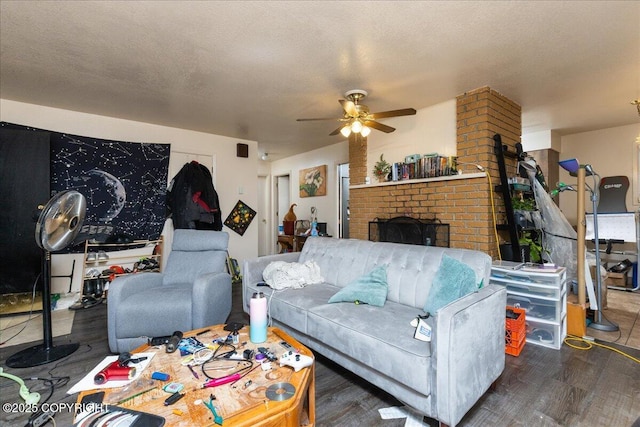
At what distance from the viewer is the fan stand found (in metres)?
2.14

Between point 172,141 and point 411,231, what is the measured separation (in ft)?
11.9

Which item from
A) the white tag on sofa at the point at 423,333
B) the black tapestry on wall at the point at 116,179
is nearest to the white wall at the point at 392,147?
the white tag on sofa at the point at 423,333

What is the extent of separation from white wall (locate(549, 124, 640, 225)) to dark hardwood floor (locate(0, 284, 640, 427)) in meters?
3.49

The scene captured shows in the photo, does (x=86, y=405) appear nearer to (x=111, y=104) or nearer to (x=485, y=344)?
(x=485, y=344)

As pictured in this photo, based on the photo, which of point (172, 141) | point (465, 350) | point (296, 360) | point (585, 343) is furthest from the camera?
point (172, 141)

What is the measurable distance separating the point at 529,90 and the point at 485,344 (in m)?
2.90

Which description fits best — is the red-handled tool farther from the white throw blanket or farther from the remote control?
the white throw blanket

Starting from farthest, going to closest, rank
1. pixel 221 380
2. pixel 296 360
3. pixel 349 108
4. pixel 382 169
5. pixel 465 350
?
1. pixel 382 169
2. pixel 349 108
3. pixel 465 350
4. pixel 296 360
5. pixel 221 380

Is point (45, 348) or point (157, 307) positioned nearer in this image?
point (157, 307)

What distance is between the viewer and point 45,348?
7.38 feet

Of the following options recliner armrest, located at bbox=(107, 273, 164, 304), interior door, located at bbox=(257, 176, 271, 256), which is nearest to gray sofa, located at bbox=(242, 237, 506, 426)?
recliner armrest, located at bbox=(107, 273, 164, 304)

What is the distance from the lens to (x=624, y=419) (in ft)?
4.91

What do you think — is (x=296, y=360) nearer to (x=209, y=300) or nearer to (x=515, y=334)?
(x=209, y=300)

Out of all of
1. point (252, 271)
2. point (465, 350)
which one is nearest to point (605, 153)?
point (465, 350)
